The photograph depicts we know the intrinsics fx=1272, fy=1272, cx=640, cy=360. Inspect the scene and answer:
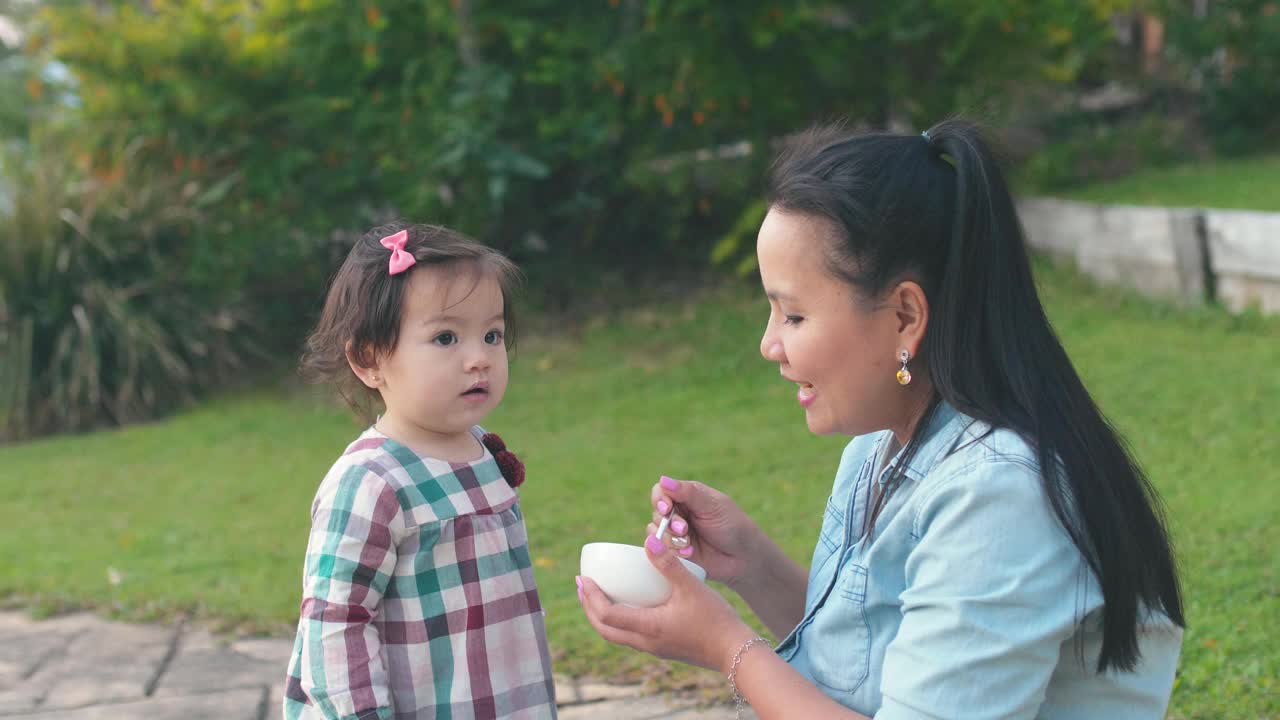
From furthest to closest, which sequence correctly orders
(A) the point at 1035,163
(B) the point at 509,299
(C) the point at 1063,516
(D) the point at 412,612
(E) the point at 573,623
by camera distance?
(A) the point at 1035,163, (E) the point at 573,623, (B) the point at 509,299, (D) the point at 412,612, (C) the point at 1063,516

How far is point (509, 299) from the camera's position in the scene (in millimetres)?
2340

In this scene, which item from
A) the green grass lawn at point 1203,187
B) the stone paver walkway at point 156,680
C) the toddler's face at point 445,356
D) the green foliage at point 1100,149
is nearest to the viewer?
the toddler's face at point 445,356

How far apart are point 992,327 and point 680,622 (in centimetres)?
61

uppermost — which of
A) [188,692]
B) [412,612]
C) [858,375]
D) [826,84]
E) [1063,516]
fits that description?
[826,84]

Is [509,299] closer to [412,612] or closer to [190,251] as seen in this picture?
[412,612]

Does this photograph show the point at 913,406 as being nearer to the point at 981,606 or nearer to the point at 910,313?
the point at 910,313

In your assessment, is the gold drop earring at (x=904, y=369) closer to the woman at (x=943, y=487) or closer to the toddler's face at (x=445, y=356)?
the woman at (x=943, y=487)

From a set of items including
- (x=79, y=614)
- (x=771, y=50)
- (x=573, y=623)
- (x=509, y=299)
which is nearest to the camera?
(x=509, y=299)

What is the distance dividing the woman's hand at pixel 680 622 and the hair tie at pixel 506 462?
455mm

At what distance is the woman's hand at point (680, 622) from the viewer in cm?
183

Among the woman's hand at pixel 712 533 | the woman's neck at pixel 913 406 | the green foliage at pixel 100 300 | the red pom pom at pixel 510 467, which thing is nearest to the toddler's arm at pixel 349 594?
the red pom pom at pixel 510 467

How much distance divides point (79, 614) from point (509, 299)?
2621mm

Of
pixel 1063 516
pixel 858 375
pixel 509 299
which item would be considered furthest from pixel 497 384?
pixel 1063 516

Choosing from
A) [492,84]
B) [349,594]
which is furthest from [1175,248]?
[349,594]
